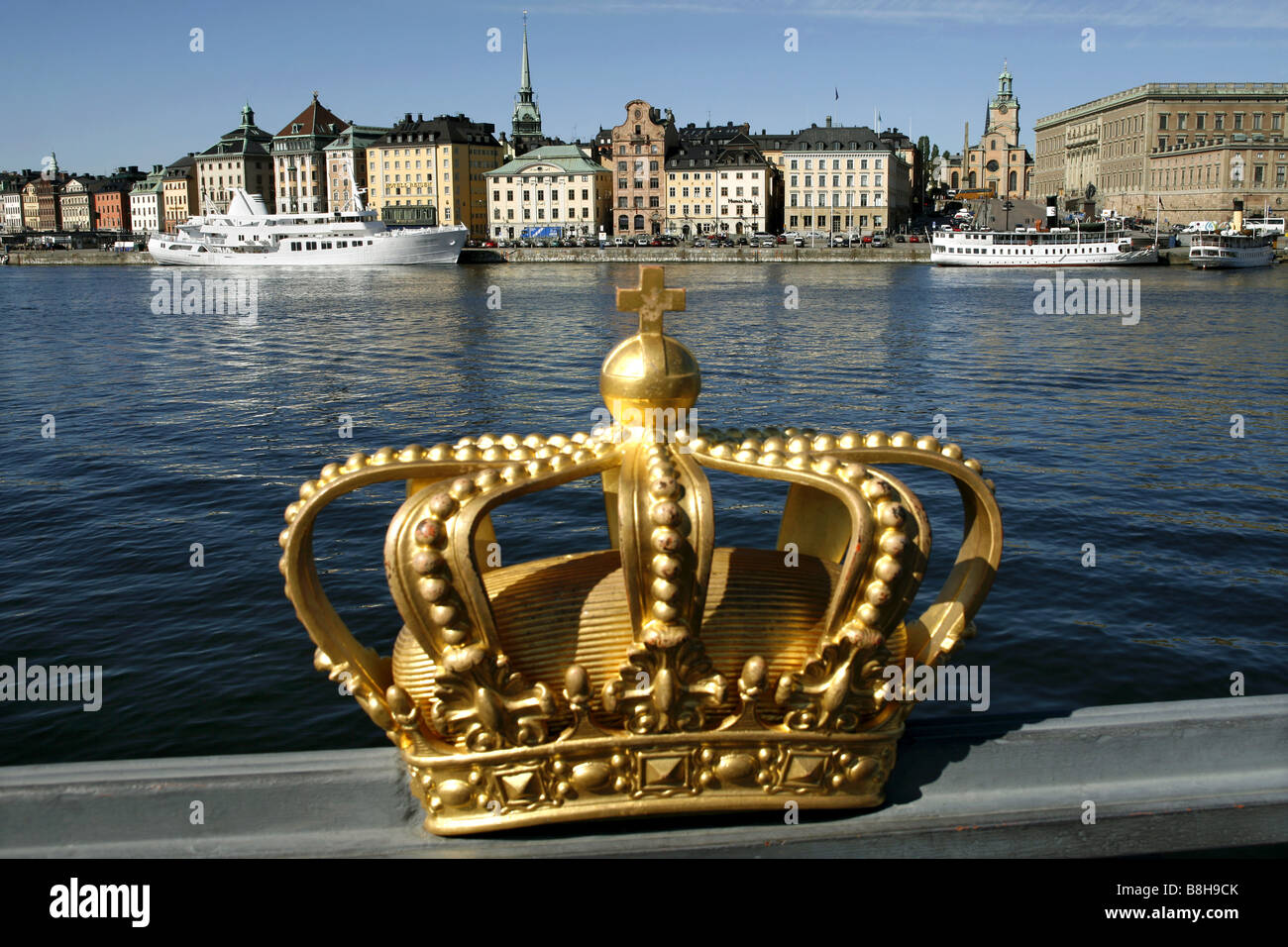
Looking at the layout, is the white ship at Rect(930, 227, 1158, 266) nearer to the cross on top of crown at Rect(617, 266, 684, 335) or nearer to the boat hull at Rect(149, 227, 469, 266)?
the boat hull at Rect(149, 227, 469, 266)

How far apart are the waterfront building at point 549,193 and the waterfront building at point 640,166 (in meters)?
2.56

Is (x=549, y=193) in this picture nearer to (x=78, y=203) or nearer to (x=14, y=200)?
(x=78, y=203)

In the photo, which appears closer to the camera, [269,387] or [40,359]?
[269,387]

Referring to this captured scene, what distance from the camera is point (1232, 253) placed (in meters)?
73.7

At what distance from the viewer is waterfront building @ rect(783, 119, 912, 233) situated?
341 ft

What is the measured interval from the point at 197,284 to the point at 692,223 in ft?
156

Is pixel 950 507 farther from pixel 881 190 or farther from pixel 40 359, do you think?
pixel 881 190

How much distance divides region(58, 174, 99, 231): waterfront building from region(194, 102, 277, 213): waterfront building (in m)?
26.8

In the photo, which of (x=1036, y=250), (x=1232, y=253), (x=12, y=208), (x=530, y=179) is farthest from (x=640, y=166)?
(x=12, y=208)

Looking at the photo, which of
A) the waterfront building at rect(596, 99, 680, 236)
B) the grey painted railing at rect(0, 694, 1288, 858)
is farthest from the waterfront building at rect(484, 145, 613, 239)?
the grey painted railing at rect(0, 694, 1288, 858)

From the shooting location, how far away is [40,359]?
30328 mm

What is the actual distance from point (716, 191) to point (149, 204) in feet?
276

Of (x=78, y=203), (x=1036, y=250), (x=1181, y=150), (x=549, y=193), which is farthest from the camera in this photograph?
(x=78, y=203)
